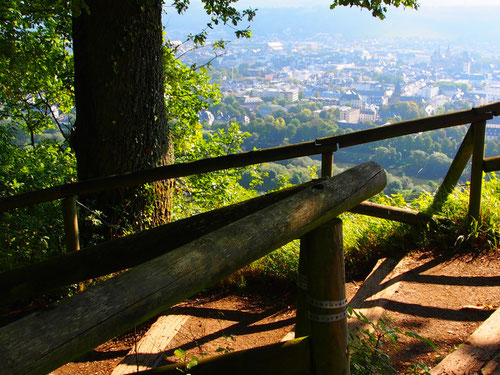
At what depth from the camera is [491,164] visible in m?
3.40

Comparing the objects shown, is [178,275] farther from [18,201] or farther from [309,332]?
[18,201]

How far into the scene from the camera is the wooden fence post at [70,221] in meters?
3.30

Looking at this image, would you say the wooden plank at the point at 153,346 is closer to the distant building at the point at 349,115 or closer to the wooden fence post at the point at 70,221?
the wooden fence post at the point at 70,221

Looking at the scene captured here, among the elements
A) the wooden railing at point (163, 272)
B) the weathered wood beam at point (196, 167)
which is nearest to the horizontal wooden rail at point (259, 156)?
the weathered wood beam at point (196, 167)

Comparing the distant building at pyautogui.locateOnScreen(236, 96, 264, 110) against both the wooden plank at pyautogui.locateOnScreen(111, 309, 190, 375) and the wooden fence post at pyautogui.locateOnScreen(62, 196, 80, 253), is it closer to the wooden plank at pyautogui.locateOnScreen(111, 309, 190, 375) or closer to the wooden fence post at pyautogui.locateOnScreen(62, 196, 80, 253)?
the wooden fence post at pyautogui.locateOnScreen(62, 196, 80, 253)

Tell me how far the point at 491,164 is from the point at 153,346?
2533 millimetres

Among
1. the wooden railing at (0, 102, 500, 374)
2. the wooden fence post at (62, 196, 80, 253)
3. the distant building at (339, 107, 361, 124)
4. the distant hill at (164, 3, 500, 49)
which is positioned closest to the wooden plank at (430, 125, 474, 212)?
the wooden railing at (0, 102, 500, 374)

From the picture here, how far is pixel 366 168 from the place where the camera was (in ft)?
5.90

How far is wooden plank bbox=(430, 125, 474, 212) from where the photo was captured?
3.45 m

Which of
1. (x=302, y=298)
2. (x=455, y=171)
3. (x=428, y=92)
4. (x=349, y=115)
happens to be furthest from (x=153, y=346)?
(x=428, y=92)

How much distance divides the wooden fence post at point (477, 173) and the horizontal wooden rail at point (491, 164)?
0.03m

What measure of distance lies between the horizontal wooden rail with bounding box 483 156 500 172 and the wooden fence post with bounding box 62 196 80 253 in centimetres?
280

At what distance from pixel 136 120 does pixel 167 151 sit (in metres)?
0.47

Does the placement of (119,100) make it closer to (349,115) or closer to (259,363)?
(259,363)
